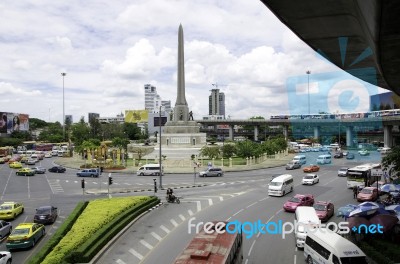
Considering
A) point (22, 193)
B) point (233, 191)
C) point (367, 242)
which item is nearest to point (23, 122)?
point (22, 193)

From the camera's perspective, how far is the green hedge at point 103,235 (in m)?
15.4

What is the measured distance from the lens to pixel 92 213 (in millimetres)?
22625

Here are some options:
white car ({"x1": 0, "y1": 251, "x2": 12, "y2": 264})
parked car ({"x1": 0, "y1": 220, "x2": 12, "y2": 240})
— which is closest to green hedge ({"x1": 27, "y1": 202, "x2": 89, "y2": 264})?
white car ({"x1": 0, "y1": 251, "x2": 12, "y2": 264})

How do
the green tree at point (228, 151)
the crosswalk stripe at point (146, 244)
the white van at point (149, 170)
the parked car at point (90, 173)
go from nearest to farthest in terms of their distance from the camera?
1. the crosswalk stripe at point (146, 244)
2. the parked car at point (90, 173)
3. the white van at point (149, 170)
4. the green tree at point (228, 151)

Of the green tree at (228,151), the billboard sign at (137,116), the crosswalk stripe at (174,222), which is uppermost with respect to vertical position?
the billboard sign at (137,116)

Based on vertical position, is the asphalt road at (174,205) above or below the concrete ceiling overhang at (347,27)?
below

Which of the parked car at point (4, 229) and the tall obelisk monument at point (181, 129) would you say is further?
the tall obelisk monument at point (181, 129)

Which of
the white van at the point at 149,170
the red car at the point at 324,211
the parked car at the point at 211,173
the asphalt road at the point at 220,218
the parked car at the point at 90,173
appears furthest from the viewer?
the white van at the point at 149,170

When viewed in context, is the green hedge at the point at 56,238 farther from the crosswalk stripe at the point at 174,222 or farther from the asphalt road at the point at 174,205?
the crosswalk stripe at the point at 174,222

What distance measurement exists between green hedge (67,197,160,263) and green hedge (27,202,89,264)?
134 centimetres

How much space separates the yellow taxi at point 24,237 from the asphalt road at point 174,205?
0.38m

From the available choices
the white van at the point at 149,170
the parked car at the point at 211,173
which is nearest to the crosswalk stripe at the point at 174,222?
the parked car at the point at 211,173

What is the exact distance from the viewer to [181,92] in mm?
73562

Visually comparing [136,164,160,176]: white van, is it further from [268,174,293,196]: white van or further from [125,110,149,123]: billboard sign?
[125,110,149,123]: billboard sign
